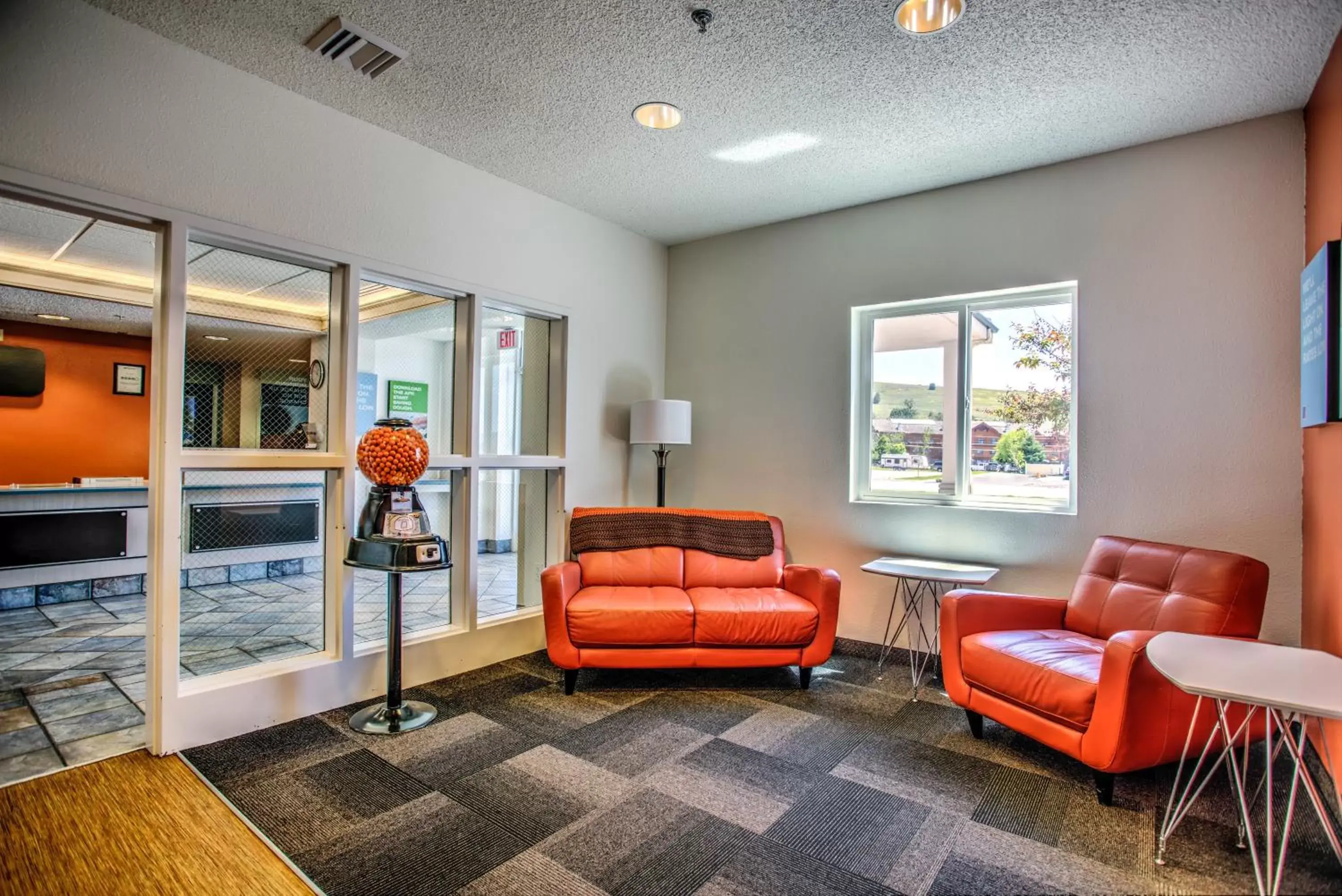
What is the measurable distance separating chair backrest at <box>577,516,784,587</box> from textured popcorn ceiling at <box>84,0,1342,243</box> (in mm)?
2130

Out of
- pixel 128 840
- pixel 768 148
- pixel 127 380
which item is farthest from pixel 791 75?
pixel 127 380

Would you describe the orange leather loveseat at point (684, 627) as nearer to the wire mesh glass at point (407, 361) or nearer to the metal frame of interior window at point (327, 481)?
the metal frame of interior window at point (327, 481)

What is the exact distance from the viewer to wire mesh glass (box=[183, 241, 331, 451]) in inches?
106

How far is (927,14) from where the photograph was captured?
7.41 ft

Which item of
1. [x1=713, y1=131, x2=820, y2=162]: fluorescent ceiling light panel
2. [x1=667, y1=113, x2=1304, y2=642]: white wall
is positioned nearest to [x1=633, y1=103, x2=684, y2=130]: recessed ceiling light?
[x1=713, y1=131, x2=820, y2=162]: fluorescent ceiling light panel

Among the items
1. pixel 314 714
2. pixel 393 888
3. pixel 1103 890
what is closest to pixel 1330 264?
pixel 1103 890

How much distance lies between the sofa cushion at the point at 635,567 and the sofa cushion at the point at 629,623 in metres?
0.40

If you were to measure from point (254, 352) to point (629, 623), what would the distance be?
2.06m

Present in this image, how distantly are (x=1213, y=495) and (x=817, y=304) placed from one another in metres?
2.23

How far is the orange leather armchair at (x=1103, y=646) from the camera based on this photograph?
84.2 inches

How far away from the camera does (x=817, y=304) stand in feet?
13.8

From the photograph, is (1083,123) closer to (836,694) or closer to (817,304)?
(817,304)

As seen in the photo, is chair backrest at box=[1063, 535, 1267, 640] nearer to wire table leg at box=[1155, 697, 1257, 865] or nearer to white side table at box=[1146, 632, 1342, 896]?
wire table leg at box=[1155, 697, 1257, 865]

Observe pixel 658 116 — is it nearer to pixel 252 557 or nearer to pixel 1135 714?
pixel 1135 714
